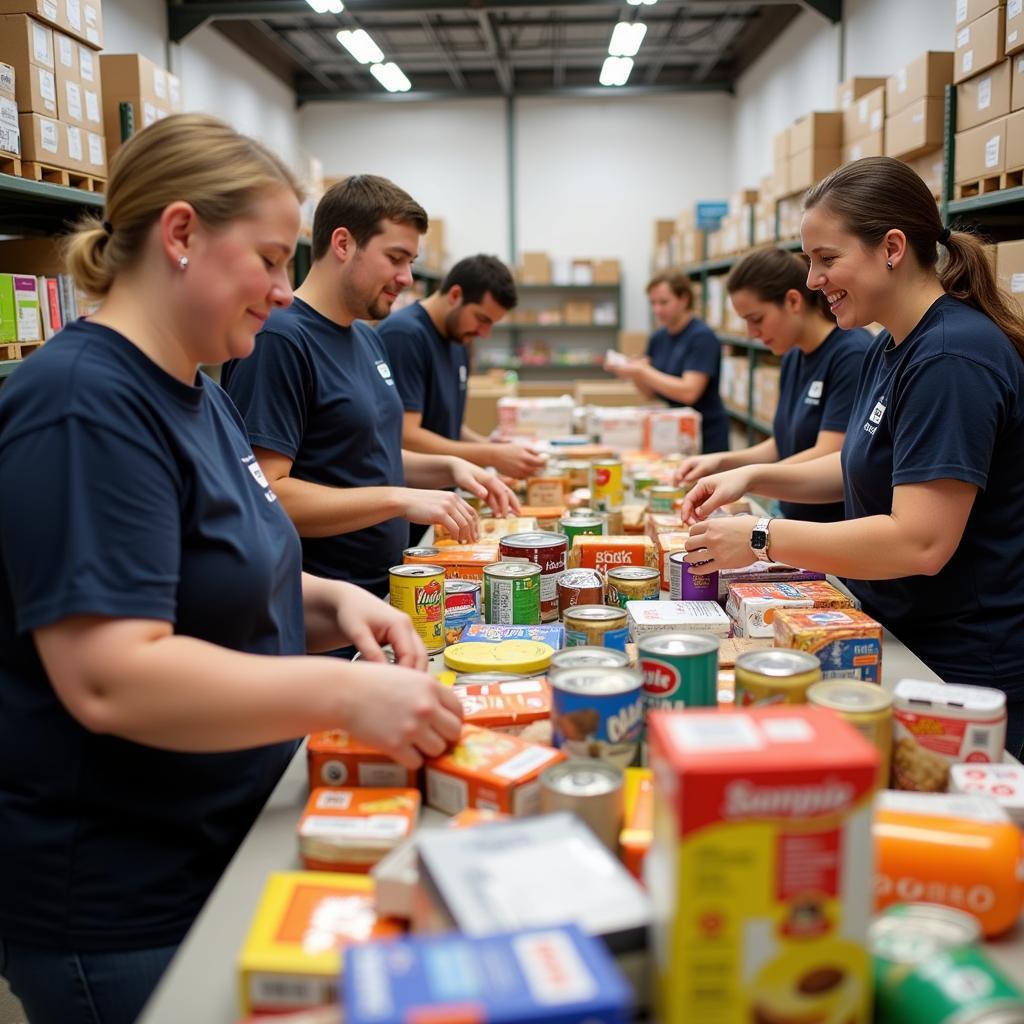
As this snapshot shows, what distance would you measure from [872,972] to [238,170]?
117 cm

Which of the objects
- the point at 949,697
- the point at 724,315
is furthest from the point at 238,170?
the point at 724,315

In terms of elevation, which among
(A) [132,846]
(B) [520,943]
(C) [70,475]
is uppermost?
(C) [70,475]

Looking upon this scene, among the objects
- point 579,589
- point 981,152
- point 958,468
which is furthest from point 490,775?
point 981,152

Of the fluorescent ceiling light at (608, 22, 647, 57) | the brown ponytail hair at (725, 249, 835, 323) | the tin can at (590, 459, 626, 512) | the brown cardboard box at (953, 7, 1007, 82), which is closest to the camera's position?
the tin can at (590, 459, 626, 512)

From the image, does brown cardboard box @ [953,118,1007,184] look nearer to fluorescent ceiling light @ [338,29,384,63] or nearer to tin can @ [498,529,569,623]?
tin can @ [498,529,569,623]

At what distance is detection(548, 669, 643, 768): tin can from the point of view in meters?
1.20

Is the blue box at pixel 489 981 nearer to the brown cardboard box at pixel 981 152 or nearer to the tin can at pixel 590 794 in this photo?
the tin can at pixel 590 794

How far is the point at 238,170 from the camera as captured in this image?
131cm

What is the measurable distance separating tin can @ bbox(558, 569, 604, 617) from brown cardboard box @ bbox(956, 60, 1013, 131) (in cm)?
278

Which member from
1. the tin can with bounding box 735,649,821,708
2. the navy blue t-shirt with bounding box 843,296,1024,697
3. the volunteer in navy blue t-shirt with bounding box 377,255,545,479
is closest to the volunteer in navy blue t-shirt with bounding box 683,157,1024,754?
the navy blue t-shirt with bounding box 843,296,1024,697

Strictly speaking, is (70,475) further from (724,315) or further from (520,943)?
(724,315)

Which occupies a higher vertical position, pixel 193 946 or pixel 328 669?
pixel 328 669

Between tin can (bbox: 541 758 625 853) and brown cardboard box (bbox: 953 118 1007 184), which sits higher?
brown cardboard box (bbox: 953 118 1007 184)

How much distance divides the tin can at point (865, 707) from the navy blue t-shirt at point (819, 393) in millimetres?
1885
